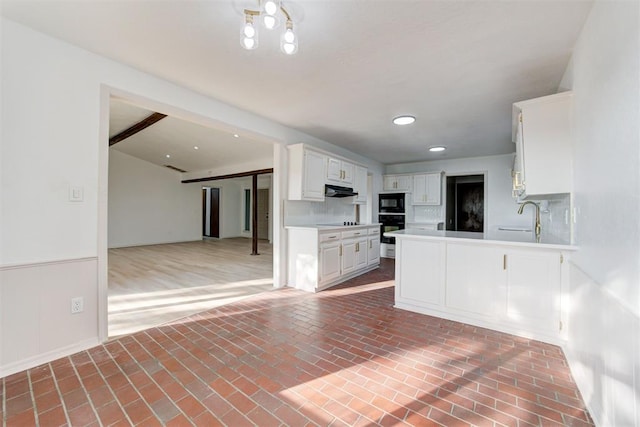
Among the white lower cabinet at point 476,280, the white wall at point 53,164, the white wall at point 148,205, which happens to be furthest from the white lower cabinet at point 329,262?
the white wall at point 148,205

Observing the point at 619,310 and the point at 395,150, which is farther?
the point at 395,150

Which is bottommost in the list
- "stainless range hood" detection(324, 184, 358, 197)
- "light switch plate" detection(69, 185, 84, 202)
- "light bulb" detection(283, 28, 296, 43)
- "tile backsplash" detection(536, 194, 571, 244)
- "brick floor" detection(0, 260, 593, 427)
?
"brick floor" detection(0, 260, 593, 427)

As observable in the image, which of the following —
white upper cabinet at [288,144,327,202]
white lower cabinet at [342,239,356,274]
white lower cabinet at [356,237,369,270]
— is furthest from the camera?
white lower cabinet at [356,237,369,270]

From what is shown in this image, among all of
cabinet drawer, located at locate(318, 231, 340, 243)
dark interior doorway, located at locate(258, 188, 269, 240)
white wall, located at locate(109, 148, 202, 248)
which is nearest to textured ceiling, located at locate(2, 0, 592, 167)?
cabinet drawer, located at locate(318, 231, 340, 243)

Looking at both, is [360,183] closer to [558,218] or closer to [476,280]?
[476,280]

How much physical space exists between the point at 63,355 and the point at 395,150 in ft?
18.2

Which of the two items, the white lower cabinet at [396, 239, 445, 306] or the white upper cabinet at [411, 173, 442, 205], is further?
the white upper cabinet at [411, 173, 442, 205]

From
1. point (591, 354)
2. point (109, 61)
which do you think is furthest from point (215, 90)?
point (591, 354)

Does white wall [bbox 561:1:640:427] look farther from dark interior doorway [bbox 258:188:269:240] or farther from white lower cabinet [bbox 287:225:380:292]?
dark interior doorway [bbox 258:188:269:240]

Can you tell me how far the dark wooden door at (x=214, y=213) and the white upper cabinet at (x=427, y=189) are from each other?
25.9 ft

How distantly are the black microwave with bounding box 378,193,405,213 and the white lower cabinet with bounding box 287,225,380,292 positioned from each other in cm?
240

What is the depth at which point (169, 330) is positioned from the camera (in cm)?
256

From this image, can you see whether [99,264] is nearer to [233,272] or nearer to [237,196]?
[233,272]

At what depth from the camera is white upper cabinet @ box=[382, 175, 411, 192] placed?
655cm
